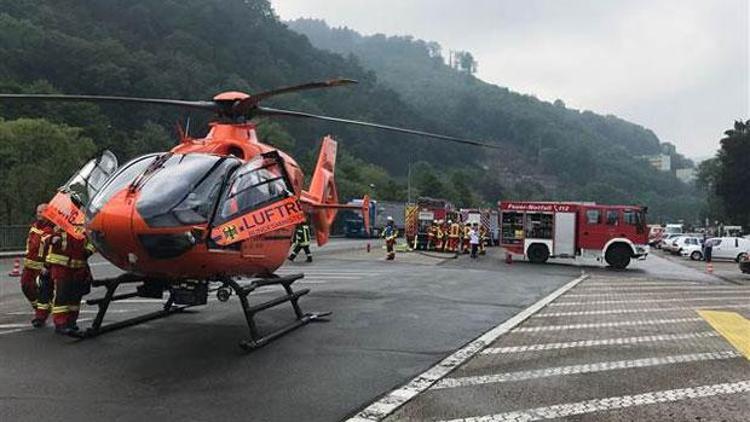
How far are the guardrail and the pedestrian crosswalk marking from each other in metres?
25.9

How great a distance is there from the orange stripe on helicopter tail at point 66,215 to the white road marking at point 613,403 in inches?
224

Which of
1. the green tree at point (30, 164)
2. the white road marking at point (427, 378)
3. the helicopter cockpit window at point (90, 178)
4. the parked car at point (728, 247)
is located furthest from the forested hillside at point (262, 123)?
the parked car at point (728, 247)

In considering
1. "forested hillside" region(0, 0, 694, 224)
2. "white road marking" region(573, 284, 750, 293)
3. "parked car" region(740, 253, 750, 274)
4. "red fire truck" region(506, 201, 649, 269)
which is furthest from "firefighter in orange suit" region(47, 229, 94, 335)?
"forested hillside" region(0, 0, 694, 224)

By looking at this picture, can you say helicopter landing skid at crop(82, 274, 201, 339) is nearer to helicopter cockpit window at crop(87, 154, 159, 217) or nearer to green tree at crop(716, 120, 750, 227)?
helicopter cockpit window at crop(87, 154, 159, 217)

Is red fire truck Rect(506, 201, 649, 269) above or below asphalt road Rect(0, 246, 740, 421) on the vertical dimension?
above

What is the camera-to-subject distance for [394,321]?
33.6 ft

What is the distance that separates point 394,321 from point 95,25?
323 feet

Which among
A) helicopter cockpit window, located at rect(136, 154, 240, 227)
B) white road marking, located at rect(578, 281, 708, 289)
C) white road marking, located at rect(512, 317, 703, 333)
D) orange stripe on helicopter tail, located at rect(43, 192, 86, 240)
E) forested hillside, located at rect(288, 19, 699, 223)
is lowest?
white road marking, located at rect(578, 281, 708, 289)

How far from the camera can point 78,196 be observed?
30.3 ft

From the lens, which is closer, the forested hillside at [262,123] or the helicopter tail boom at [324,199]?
the helicopter tail boom at [324,199]

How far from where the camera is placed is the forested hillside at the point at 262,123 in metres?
59.2

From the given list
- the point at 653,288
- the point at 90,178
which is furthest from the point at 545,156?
the point at 90,178

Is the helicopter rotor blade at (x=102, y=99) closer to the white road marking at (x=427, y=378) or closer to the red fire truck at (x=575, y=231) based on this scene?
the white road marking at (x=427, y=378)

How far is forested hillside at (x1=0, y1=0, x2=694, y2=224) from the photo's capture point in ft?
194
